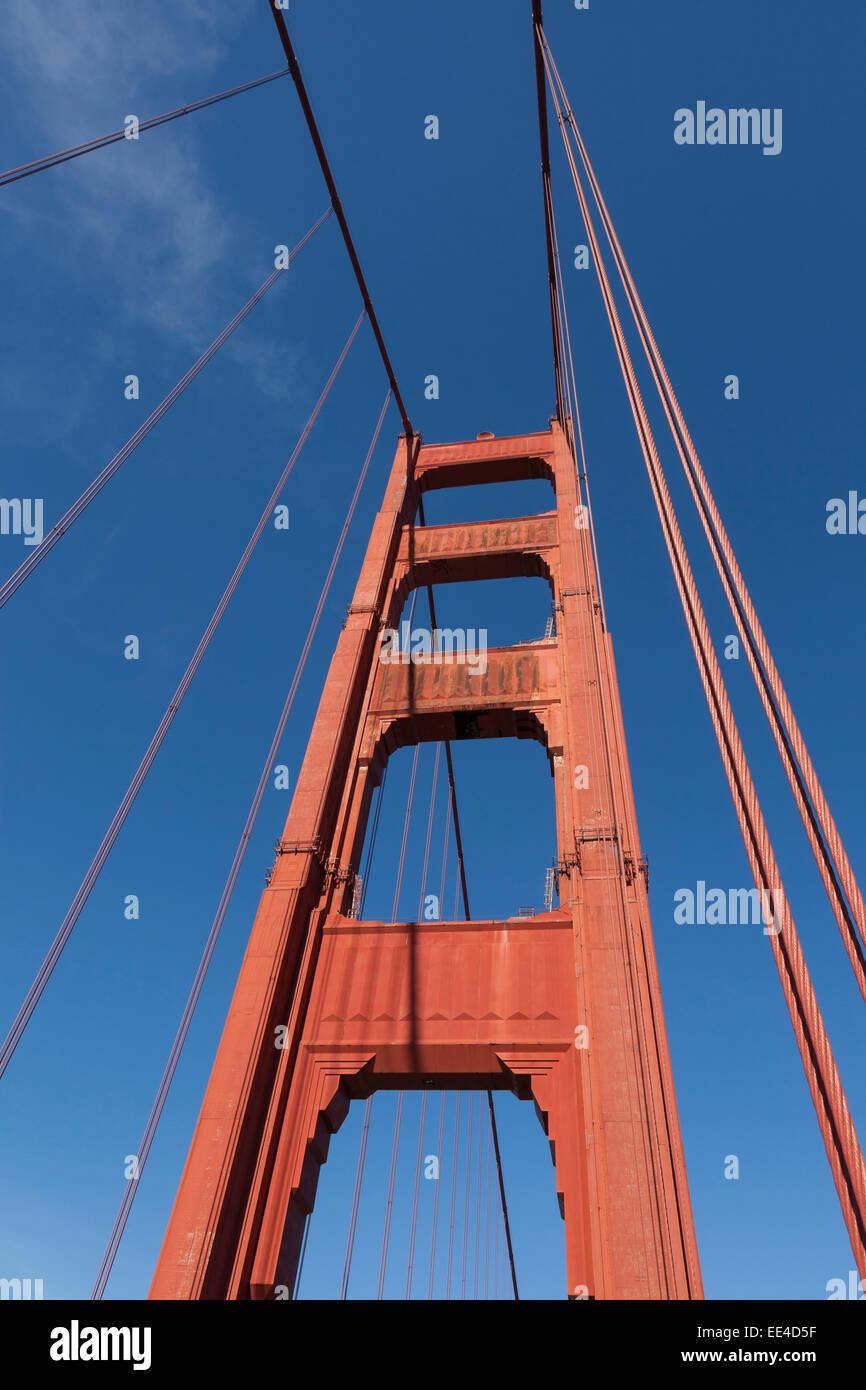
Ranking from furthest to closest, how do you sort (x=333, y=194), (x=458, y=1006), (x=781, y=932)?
1. (x=333, y=194)
2. (x=458, y=1006)
3. (x=781, y=932)

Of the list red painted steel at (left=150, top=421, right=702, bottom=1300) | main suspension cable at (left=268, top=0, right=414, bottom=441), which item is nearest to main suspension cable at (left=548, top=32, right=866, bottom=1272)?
red painted steel at (left=150, top=421, right=702, bottom=1300)

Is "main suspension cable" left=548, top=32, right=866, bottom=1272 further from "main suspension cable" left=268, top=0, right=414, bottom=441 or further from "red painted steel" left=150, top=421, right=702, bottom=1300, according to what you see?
"main suspension cable" left=268, top=0, right=414, bottom=441

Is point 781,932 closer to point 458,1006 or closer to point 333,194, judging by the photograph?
point 458,1006

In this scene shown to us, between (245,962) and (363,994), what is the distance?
2.20m

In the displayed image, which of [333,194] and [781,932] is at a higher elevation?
[333,194]

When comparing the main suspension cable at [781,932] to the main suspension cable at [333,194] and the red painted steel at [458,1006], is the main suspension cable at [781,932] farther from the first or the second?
the main suspension cable at [333,194]

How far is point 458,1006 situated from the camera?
1352 centimetres

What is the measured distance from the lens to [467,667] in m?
19.3

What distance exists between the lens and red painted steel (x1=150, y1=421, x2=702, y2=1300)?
35.6ft

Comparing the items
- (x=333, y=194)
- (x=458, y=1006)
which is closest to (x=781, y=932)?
(x=458, y=1006)

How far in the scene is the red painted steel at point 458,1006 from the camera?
427 inches

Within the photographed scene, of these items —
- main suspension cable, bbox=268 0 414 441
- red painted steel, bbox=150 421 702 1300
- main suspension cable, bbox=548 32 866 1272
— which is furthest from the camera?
main suspension cable, bbox=268 0 414 441
